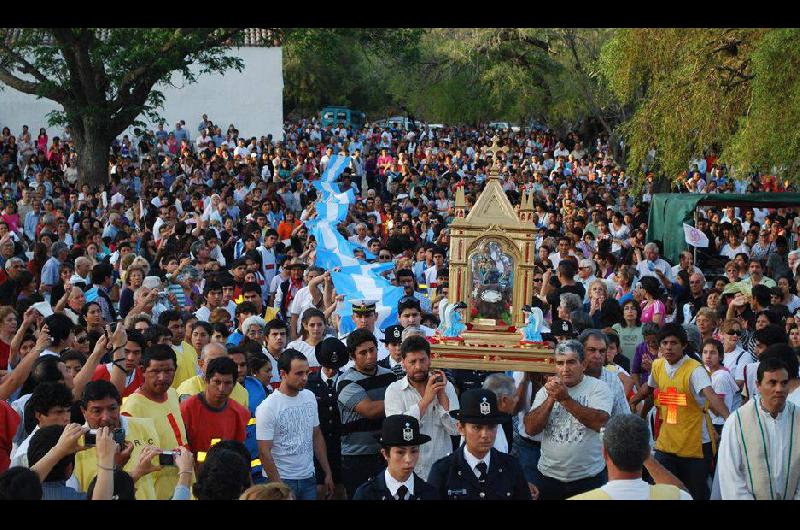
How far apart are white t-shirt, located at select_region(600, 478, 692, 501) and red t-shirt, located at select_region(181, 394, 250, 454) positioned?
3.11 metres

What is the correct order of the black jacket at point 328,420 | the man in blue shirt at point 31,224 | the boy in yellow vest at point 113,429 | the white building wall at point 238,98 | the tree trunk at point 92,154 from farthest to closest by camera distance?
the white building wall at point 238,98 → the tree trunk at point 92,154 → the man in blue shirt at point 31,224 → the black jacket at point 328,420 → the boy in yellow vest at point 113,429

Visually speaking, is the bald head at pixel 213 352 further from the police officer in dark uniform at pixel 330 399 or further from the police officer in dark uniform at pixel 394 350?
the police officer in dark uniform at pixel 394 350

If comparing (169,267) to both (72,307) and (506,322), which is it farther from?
(506,322)

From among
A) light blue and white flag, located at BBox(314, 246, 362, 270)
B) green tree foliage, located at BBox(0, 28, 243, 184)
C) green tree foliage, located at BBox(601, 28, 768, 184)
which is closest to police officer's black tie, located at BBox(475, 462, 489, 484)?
light blue and white flag, located at BBox(314, 246, 362, 270)

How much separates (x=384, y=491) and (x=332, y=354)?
2577 millimetres

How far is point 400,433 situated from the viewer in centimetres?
622

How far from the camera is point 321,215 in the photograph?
15.2m

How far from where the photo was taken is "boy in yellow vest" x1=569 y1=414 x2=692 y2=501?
17.0 feet

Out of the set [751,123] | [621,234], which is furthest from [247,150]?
[751,123]

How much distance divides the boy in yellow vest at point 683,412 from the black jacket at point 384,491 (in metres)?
3.14

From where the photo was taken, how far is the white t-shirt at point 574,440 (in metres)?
7.68

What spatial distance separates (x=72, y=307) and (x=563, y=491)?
599 centimetres

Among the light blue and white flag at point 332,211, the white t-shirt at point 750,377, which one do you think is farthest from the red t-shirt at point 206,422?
the light blue and white flag at point 332,211

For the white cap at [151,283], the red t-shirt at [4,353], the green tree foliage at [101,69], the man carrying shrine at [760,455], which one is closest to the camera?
the man carrying shrine at [760,455]
